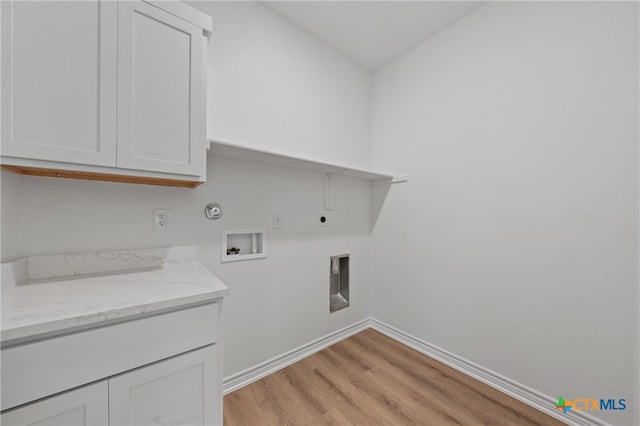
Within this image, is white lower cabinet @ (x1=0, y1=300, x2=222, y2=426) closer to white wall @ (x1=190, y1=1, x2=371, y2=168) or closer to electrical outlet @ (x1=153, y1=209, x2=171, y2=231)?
electrical outlet @ (x1=153, y1=209, x2=171, y2=231)

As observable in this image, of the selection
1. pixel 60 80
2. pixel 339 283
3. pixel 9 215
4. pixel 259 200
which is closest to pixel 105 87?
pixel 60 80

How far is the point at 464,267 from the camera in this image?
71.0 inches

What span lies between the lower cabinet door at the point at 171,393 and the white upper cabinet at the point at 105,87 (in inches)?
30.3

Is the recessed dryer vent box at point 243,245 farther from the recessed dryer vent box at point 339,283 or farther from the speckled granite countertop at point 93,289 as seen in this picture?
the recessed dryer vent box at point 339,283

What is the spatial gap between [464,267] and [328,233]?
1.08 m

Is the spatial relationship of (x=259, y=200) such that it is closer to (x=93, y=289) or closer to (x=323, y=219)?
(x=323, y=219)

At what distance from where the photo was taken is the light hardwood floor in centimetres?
136

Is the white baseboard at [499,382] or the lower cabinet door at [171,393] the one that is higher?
the lower cabinet door at [171,393]

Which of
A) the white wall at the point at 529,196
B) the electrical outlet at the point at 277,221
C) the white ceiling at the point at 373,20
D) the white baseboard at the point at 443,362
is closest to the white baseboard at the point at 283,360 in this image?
the white baseboard at the point at 443,362

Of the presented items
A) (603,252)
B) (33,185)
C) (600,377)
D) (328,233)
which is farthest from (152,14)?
(600,377)

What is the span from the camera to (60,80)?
87 centimetres

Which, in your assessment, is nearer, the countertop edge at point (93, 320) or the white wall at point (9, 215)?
the countertop edge at point (93, 320)

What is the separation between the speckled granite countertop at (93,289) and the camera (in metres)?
0.68

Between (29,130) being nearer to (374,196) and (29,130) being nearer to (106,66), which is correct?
(106,66)
